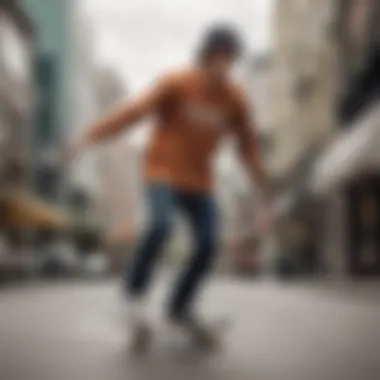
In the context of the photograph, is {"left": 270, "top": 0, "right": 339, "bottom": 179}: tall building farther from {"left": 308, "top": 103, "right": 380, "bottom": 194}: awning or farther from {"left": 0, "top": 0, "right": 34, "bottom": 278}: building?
{"left": 0, "top": 0, "right": 34, "bottom": 278}: building

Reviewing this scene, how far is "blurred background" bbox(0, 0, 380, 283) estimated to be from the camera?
823 mm

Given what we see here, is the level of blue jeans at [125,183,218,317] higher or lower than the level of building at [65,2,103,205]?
lower

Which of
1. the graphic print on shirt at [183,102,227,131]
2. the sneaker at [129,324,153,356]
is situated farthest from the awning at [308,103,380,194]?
the sneaker at [129,324,153,356]

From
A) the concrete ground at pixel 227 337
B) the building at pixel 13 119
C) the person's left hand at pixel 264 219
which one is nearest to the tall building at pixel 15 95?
the building at pixel 13 119

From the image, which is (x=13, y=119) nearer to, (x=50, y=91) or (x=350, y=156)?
(x=50, y=91)

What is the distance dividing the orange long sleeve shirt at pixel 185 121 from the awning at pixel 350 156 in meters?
0.07

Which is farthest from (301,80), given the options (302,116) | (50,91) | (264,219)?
(50,91)

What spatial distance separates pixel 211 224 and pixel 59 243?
0.48ft

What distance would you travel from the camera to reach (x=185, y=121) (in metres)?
0.83

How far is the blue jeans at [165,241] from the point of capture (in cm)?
81

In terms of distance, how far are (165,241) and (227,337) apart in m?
0.11

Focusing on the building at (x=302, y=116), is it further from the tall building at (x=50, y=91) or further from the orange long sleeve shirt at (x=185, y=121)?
the tall building at (x=50, y=91)

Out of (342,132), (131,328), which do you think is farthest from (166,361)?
(342,132)

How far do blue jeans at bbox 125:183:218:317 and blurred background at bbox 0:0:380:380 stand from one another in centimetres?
1
